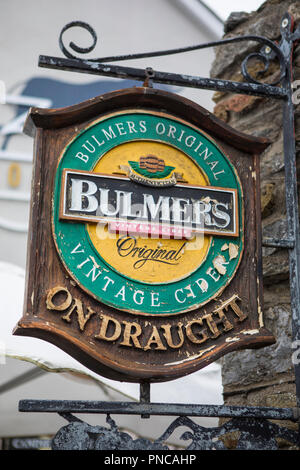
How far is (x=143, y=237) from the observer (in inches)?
81.0

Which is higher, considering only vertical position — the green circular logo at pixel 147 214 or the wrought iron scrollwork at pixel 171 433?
Result: the green circular logo at pixel 147 214

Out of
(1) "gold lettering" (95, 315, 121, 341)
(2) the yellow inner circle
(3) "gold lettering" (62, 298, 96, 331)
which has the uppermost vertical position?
(2) the yellow inner circle

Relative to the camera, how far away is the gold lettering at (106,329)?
6.28 feet

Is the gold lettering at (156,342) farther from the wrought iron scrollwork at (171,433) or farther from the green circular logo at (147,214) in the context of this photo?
the wrought iron scrollwork at (171,433)

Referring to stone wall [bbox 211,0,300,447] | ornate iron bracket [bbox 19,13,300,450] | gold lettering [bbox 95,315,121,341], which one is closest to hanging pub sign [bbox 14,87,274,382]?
gold lettering [bbox 95,315,121,341]

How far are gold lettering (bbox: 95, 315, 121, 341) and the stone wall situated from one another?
85cm

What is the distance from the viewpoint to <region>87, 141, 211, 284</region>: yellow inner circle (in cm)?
201

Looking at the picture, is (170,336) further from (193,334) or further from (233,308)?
(233,308)

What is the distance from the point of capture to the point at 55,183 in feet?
6.65

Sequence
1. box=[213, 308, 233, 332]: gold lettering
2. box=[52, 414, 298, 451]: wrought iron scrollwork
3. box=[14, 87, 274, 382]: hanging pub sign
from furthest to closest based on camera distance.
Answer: box=[213, 308, 233, 332]: gold lettering < box=[14, 87, 274, 382]: hanging pub sign < box=[52, 414, 298, 451]: wrought iron scrollwork

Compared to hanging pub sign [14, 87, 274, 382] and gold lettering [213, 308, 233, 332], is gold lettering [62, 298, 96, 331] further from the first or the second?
gold lettering [213, 308, 233, 332]

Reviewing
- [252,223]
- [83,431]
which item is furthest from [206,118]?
[83,431]

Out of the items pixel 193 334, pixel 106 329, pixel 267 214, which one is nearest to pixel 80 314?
pixel 106 329

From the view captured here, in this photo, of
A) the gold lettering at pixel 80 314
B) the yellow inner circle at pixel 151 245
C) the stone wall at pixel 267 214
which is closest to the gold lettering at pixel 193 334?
the yellow inner circle at pixel 151 245
